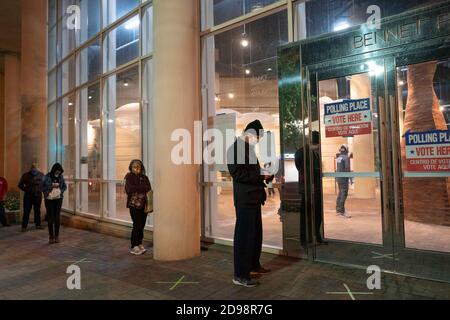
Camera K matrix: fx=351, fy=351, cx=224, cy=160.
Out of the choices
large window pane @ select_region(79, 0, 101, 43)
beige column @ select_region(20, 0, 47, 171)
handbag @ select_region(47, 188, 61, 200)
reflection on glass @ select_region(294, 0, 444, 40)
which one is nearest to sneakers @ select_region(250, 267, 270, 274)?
reflection on glass @ select_region(294, 0, 444, 40)

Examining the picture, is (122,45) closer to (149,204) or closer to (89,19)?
(89,19)

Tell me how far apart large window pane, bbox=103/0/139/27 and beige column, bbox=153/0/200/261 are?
280 centimetres

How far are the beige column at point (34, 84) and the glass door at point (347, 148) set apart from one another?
940 cm

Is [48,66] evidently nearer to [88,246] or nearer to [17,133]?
[17,133]

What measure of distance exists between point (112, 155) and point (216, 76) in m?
3.47

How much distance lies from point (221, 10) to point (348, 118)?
330 centimetres

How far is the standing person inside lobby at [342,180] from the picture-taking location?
187 inches

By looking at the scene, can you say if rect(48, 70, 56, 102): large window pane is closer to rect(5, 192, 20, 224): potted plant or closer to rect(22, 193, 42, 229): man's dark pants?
rect(5, 192, 20, 224): potted plant

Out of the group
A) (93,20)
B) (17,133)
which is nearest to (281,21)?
(93,20)

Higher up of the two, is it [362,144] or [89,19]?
[89,19]

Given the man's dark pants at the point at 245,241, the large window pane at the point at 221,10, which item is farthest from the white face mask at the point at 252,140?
the large window pane at the point at 221,10

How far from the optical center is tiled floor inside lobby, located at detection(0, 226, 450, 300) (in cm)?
369

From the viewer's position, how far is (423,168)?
4012mm

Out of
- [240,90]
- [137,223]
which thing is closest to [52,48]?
[240,90]
